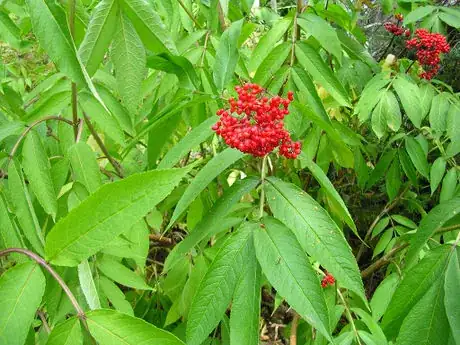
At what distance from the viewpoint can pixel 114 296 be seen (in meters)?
1.61

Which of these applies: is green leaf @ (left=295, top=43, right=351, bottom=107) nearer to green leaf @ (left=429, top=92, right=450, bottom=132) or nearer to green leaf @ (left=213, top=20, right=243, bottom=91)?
green leaf @ (left=213, top=20, right=243, bottom=91)

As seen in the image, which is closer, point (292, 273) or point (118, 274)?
point (292, 273)

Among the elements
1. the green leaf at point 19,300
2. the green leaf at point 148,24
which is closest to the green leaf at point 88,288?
the green leaf at point 19,300

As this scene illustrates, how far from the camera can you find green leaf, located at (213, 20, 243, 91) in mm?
1506

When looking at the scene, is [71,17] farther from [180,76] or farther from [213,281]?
[213,281]

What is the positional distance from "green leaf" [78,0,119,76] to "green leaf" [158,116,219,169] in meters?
0.32

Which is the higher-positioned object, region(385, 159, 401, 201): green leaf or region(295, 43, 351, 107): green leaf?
region(295, 43, 351, 107): green leaf

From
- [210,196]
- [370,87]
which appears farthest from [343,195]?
[210,196]

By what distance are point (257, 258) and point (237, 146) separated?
32cm

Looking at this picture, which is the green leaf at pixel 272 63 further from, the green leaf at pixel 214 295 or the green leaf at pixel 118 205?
the green leaf at pixel 118 205

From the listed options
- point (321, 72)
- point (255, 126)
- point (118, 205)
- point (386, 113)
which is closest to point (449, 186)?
point (386, 113)

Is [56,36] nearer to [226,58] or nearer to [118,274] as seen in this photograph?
[226,58]

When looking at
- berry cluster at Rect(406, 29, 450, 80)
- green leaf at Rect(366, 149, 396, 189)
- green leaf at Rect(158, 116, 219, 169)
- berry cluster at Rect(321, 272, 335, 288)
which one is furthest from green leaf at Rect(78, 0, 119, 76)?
berry cluster at Rect(406, 29, 450, 80)

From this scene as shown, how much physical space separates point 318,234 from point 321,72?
2.62 feet
